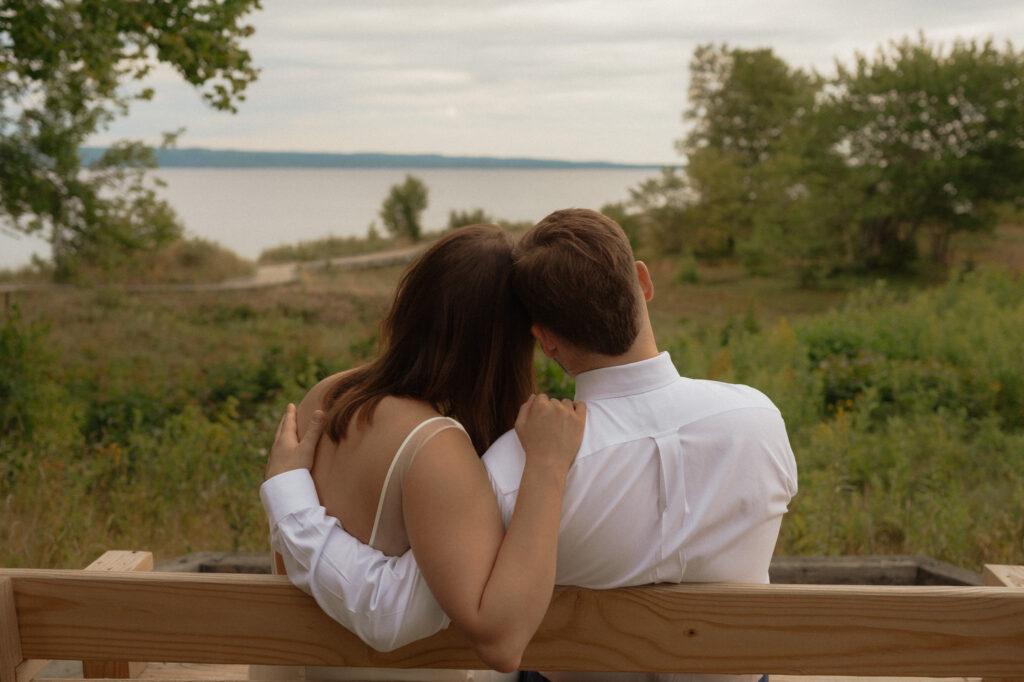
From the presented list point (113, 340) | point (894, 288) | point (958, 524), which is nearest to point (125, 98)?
point (113, 340)

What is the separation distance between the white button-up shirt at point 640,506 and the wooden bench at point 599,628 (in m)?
0.06

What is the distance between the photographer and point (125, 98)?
10547mm

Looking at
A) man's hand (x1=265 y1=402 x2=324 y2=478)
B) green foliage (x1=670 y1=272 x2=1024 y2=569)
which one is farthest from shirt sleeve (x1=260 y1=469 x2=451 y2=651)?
green foliage (x1=670 y1=272 x2=1024 y2=569)

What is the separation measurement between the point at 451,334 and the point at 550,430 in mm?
323

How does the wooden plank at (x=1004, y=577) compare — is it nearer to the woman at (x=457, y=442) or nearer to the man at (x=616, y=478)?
the man at (x=616, y=478)

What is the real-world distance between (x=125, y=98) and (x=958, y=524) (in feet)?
32.8

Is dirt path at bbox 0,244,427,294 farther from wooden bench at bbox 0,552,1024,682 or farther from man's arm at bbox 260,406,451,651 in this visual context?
wooden bench at bbox 0,552,1024,682

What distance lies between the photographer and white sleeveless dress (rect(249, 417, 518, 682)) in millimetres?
1576

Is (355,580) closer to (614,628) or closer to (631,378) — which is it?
(614,628)

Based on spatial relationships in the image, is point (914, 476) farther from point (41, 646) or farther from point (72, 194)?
point (72, 194)

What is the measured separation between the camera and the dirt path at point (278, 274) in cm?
2278

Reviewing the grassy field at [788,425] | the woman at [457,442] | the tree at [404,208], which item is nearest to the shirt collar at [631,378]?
the woman at [457,442]

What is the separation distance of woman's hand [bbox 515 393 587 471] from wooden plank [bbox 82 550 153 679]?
1.09 metres

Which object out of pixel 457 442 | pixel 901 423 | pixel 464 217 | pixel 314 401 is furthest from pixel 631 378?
pixel 464 217
